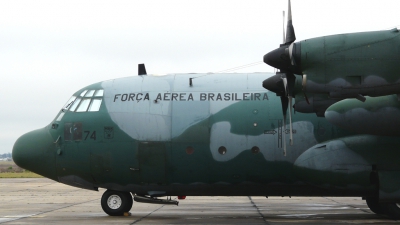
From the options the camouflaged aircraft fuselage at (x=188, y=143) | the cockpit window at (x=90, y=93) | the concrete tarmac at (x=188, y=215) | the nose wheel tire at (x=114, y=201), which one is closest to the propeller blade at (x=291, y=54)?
the camouflaged aircraft fuselage at (x=188, y=143)

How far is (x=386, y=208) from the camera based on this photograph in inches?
788

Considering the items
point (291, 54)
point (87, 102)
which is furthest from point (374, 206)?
point (87, 102)

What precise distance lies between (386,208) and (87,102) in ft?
35.8

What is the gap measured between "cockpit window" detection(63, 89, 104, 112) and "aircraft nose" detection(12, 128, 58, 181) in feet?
4.26

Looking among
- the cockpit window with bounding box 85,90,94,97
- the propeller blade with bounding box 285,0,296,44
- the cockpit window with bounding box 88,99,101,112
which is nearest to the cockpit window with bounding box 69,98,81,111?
the cockpit window with bounding box 85,90,94,97

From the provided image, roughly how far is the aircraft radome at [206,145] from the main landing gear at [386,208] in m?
0.03

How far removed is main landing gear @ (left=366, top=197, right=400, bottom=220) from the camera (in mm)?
19422

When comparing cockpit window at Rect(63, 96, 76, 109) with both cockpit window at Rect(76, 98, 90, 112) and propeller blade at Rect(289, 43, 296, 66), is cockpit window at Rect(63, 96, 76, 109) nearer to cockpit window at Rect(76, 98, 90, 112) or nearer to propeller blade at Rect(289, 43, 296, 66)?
cockpit window at Rect(76, 98, 90, 112)

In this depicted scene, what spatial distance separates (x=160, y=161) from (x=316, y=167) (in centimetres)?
510

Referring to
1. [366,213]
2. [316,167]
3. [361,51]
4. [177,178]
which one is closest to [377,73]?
Result: [361,51]

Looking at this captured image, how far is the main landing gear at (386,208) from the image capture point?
1942cm

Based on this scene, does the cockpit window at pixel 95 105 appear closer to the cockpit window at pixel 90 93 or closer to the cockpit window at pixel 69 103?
the cockpit window at pixel 90 93

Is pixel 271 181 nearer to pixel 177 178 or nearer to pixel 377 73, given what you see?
pixel 177 178

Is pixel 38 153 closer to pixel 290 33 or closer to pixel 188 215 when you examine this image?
pixel 188 215
